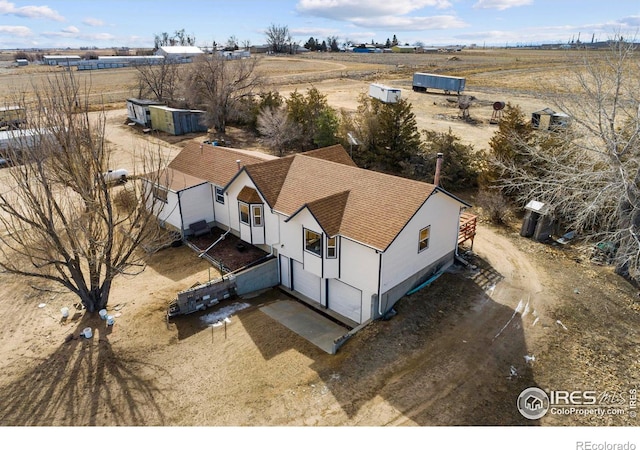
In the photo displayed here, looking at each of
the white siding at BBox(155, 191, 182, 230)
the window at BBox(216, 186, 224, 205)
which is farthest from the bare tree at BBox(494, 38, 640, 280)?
the white siding at BBox(155, 191, 182, 230)

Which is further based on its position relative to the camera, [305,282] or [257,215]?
[257,215]

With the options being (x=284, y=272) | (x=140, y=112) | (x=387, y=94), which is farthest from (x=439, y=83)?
(x=284, y=272)

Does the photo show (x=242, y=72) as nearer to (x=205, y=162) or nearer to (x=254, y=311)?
(x=205, y=162)

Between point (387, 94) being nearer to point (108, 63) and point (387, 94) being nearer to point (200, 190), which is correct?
point (200, 190)

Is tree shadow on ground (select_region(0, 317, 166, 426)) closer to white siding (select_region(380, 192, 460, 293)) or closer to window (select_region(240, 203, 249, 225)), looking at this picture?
window (select_region(240, 203, 249, 225))

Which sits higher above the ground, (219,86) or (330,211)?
(219,86)

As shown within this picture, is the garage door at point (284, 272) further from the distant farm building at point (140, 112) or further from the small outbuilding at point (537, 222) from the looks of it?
the distant farm building at point (140, 112)
